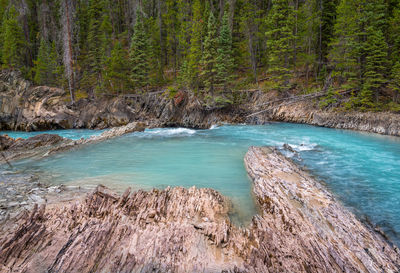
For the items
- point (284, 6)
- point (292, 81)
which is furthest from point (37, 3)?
point (292, 81)

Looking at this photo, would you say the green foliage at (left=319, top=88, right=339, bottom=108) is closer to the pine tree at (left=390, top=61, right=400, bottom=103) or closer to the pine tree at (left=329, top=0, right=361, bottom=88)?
the pine tree at (left=329, top=0, right=361, bottom=88)

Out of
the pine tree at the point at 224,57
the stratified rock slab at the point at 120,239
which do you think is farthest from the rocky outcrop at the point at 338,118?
the stratified rock slab at the point at 120,239

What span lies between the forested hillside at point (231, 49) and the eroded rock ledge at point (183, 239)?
17.9 m

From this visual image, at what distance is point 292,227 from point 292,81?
89.2 ft

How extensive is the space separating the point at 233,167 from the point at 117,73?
25.1 metres

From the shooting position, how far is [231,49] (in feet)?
106

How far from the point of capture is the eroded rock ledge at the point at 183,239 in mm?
3500

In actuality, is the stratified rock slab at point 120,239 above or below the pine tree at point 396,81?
below

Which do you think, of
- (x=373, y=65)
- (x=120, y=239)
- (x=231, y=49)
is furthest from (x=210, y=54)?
(x=120, y=239)

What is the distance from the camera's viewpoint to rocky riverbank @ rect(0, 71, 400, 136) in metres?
26.6

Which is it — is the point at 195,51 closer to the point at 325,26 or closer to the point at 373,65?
the point at 325,26

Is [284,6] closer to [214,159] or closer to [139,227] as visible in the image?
[214,159]

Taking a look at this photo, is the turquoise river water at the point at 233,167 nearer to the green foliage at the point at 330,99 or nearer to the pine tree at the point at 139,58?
the green foliage at the point at 330,99

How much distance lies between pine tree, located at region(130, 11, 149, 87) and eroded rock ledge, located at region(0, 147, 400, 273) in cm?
2656
